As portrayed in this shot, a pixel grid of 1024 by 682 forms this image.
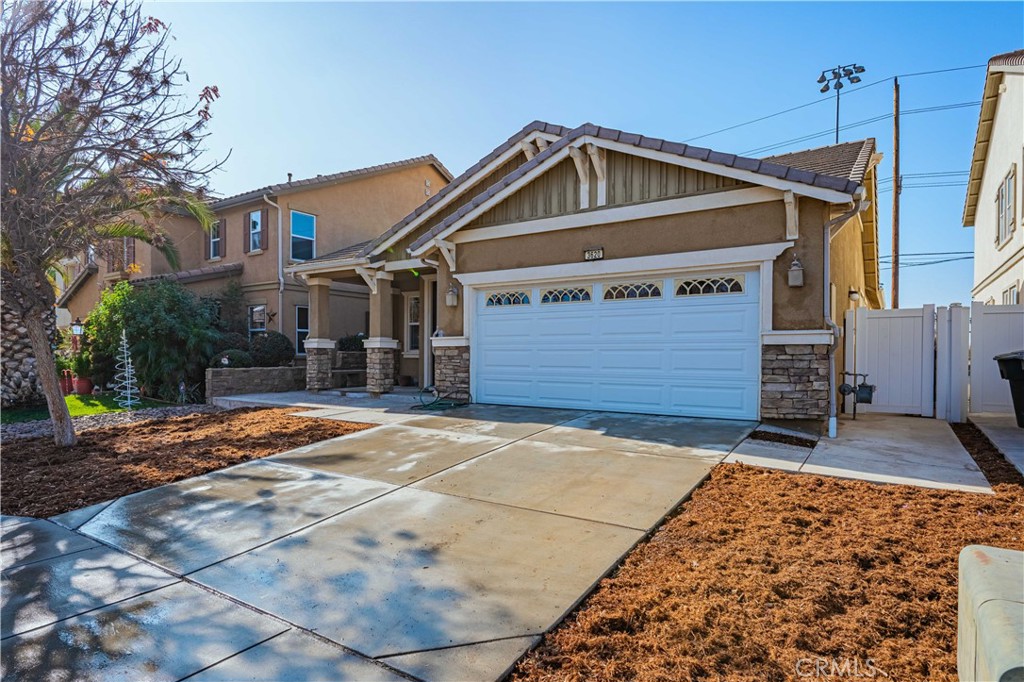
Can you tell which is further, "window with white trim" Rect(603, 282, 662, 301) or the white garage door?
"window with white trim" Rect(603, 282, 662, 301)

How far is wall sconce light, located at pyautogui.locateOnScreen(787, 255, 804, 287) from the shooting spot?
296 inches

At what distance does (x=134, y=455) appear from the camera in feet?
23.2

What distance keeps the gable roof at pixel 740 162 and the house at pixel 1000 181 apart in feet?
14.3

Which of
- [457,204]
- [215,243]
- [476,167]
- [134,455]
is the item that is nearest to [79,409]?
[134,455]

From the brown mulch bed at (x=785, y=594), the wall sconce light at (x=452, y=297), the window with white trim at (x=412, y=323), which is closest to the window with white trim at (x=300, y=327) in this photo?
the window with white trim at (x=412, y=323)

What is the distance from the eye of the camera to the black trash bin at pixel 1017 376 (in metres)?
7.56

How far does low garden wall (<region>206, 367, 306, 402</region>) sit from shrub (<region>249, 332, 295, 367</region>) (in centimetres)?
69

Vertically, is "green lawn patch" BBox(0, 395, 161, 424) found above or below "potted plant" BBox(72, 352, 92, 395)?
below

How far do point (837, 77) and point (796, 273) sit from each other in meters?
15.4

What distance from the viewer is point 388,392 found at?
43.5 ft

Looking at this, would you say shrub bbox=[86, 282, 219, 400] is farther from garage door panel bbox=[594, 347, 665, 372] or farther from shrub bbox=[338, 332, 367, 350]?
garage door panel bbox=[594, 347, 665, 372]

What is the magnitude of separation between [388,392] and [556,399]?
5.15 meters

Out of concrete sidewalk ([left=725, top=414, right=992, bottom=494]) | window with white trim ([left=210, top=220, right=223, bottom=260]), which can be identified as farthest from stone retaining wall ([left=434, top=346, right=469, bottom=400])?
window with white trim ([left=210, top=220, right=223, bottom=260])

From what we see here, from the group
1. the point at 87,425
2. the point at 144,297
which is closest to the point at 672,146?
the point at 87,425
